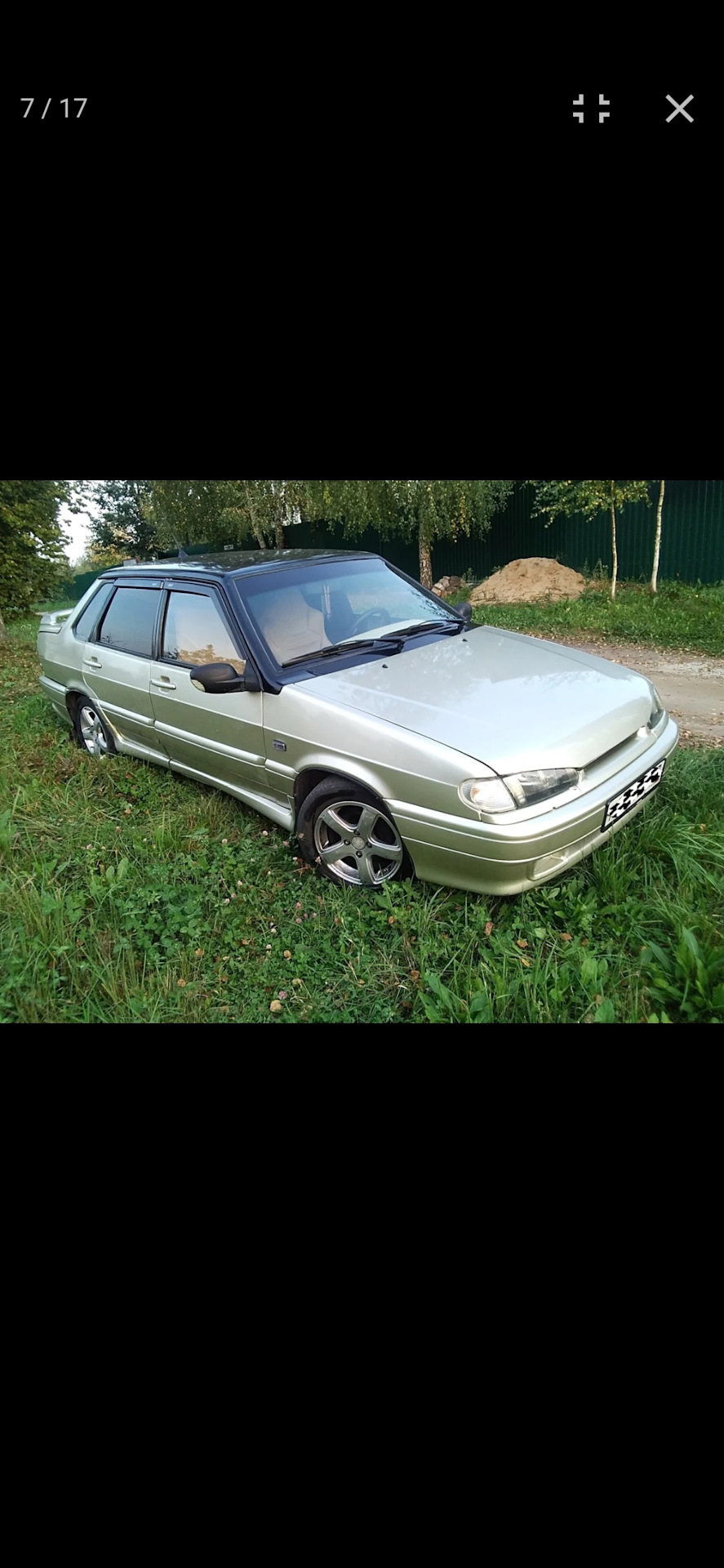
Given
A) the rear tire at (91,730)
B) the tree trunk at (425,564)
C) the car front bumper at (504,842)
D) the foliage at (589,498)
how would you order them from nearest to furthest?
the car front bumper at (504,842), the rear tire at (91,730), the foliage at (589,498), the tree trunk at (425,564)

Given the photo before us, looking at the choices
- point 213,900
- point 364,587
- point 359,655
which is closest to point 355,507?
point 364,587

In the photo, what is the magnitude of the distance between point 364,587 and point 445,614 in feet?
1.60

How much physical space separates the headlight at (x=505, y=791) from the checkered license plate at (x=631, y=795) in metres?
0.35

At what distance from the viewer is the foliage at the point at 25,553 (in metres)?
7.95

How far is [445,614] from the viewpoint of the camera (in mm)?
3752

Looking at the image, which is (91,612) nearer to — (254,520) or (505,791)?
(505,791)

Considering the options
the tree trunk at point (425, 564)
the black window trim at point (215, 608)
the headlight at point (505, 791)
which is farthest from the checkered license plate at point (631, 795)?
the tree trunk at point (425, 564)

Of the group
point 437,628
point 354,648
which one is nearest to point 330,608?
point 354,648

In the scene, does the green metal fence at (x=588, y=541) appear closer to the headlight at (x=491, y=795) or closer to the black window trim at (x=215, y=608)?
the black window trim at (x=215, y=608)

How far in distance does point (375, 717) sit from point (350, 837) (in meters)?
0.54

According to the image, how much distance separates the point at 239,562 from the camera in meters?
3.76

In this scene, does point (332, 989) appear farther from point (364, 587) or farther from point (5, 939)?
Result: point (364, 587)

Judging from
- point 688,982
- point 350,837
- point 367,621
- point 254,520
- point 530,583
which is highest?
point 254,520

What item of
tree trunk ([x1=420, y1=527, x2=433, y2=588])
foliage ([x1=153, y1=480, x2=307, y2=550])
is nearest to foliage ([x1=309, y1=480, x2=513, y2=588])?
tree trunk ([x1=420, y1=527, x2=433, y2=588])
